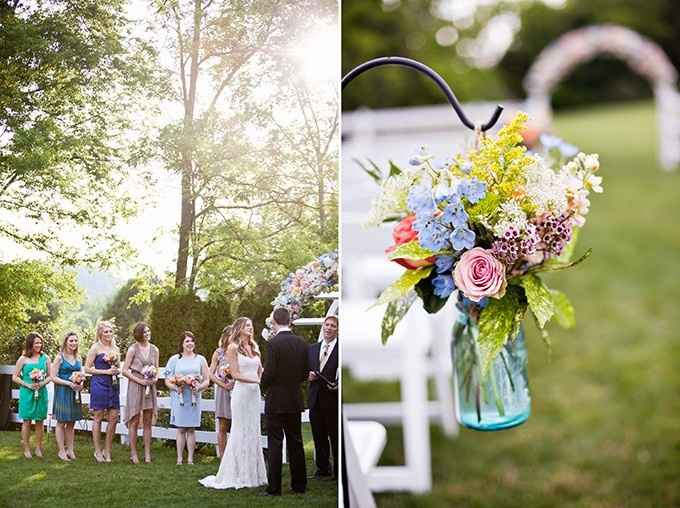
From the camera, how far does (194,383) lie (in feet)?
5.01

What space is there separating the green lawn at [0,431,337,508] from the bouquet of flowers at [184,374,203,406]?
100 mm

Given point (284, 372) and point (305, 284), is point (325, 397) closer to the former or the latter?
point (284, 372)

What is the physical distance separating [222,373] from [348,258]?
317 cm

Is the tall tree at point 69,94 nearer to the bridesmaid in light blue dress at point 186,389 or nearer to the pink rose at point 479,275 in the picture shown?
the bridesmaid in light blue dress at point 186,389

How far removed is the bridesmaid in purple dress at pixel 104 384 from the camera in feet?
5.05

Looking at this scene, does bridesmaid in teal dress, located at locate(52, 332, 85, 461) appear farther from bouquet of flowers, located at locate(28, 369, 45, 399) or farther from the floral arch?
the floral arch

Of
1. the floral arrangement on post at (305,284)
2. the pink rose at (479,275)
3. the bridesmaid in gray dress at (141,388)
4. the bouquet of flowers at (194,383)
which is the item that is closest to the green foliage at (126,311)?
the bridesmaid in gray dress at (141,388)

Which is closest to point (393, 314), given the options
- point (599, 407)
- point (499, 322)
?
point (499, 322)

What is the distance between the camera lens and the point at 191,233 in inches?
60.9

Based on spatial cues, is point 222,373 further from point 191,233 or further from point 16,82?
point 16,82

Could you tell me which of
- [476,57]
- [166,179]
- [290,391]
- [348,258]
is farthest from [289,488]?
[476,57]

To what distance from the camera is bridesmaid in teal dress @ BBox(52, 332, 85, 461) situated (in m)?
1.54

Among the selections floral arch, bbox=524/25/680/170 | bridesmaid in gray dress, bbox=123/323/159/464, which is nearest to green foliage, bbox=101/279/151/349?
bridesmaid in gray dress, bbox=123/323/159/464

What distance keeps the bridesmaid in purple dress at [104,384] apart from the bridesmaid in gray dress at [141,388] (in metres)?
0.02
